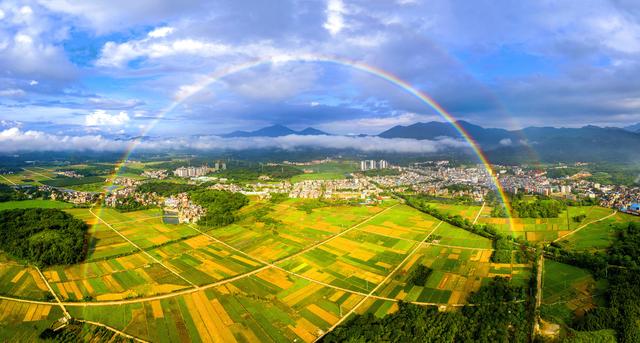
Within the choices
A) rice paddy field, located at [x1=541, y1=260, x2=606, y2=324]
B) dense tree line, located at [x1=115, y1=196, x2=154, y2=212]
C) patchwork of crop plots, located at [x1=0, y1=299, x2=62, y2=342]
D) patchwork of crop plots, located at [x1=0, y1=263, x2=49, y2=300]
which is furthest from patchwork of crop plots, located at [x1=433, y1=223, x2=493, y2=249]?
dense tree line, located at [x1=115, y1=196, x2=154, y2=212]

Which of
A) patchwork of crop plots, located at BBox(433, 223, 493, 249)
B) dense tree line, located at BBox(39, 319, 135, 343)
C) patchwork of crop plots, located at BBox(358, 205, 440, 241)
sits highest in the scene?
patchwork of crop plots, located at BBox(358, 205, 440, 241)

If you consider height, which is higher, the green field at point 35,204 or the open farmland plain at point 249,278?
the green field at point 35,204

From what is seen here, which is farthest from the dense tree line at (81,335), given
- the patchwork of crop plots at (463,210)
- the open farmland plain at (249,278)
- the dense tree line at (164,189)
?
the dense tree line at (164,189)

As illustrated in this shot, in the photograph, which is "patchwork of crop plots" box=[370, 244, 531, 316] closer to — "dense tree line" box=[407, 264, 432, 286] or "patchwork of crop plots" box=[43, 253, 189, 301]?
"dense tree line" box=[407, 264, 432, 286]

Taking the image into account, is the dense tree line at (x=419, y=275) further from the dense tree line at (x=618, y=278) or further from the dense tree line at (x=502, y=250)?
the dense tree line at (x=618, y=278)

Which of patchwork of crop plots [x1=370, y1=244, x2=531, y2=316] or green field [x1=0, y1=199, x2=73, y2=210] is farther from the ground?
→ green field [x1=0, y1=199, x2=73, y2=210]

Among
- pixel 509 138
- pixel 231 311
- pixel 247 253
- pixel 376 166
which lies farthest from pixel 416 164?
pixel 231 311
